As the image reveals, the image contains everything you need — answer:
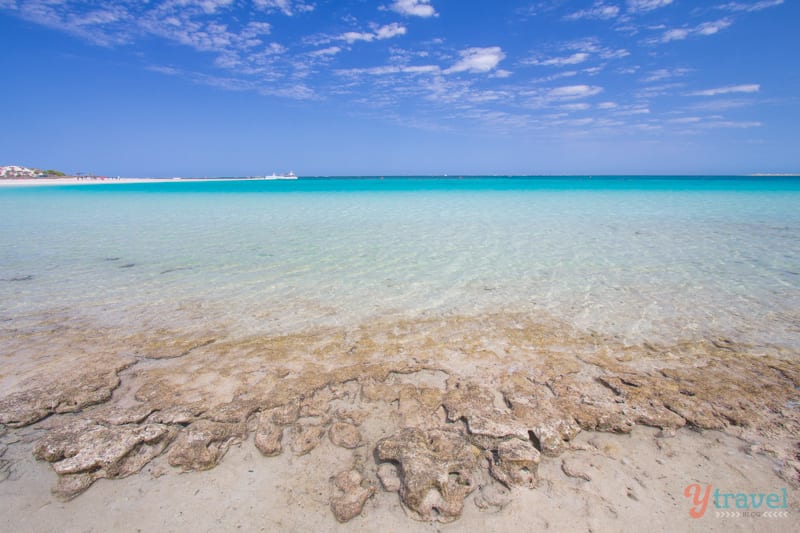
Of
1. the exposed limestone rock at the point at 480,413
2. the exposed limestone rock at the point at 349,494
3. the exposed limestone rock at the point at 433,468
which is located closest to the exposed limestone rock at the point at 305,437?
the exposed limestone rock at the point at 349,494

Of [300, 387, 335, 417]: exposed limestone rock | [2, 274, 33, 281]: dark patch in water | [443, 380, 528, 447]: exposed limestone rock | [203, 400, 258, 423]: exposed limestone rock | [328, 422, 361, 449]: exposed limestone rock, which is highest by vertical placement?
[2, 274, 33, 281]: dark patch in water

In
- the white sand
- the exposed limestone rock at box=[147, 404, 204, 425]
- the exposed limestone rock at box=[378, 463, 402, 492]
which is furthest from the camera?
the exposed limestone rock at box=[147, 404, 204, 425]

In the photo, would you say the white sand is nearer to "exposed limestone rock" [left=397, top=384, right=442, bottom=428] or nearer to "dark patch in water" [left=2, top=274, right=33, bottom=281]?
"exposed limestone rock" [left=397, top=384, right=442, bottom=428]

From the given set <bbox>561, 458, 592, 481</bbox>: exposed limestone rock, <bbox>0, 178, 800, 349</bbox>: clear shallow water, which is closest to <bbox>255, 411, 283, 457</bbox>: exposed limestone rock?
<bbox>0, 178, 800, 349</bbox>: clear shallow water

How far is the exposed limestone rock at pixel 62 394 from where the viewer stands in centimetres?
297

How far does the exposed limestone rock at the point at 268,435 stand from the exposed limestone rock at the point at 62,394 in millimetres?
1514

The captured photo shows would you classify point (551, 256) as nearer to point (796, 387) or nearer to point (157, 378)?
point (796, 387)

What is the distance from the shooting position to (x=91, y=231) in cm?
1176

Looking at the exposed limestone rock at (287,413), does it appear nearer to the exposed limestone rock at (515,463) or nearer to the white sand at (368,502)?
the white sand at (368,502)

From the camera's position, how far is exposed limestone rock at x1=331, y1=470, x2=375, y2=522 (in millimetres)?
2152

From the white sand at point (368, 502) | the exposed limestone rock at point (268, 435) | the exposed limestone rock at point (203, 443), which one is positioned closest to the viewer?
the white sand at point (368, 502)

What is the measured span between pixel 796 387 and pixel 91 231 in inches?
626

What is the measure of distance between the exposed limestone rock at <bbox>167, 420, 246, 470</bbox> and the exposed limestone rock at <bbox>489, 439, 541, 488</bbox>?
1.83m

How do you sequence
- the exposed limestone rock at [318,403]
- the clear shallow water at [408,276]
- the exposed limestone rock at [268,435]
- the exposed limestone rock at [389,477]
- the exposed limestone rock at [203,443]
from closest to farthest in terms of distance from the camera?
the exposed limestone rock at [389,477] < the exposed limestone rock at [203,443] < the exposed limestone rock at [268,435] < the exposed limestone rock at [318,403] < the clear shallow water at [408,276]
